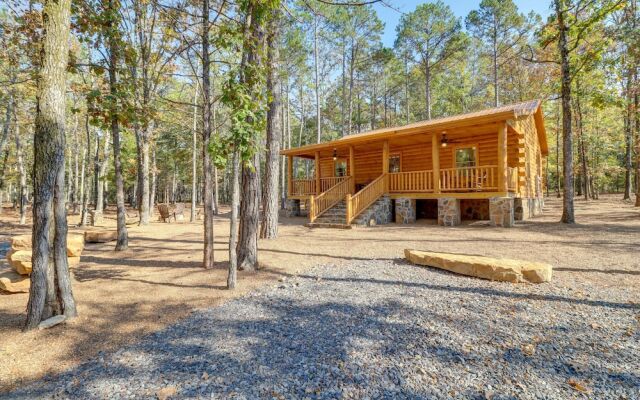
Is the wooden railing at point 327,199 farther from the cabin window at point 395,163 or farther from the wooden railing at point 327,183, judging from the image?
the cabin window at point 395,163

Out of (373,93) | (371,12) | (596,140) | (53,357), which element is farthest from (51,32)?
(596,140)

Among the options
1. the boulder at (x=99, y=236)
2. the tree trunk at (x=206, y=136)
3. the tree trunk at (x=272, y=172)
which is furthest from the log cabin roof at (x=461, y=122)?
the boulder at (x=99, y=236)

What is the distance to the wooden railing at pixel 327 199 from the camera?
37.2 ft

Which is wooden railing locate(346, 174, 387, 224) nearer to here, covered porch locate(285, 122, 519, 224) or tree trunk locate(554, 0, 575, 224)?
covered porch locate(285, 122, 519, 224)

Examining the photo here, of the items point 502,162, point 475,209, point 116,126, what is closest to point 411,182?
point 475,209

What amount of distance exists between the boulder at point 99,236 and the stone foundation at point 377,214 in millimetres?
7651

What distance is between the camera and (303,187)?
15.2 meters

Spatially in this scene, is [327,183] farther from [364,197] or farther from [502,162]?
[502,162]

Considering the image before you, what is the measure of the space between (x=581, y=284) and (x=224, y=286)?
16.4 ft

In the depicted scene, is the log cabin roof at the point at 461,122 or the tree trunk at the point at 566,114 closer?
the log cabin roof at the point at 461,122

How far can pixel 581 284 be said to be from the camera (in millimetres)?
4047

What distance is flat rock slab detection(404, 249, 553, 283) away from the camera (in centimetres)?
414

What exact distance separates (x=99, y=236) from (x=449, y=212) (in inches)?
443

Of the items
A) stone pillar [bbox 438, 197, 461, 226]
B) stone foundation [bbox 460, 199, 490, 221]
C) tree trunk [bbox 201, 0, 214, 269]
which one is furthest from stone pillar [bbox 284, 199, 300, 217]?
tree trunk [bbox 201, 0, 214, 269]
